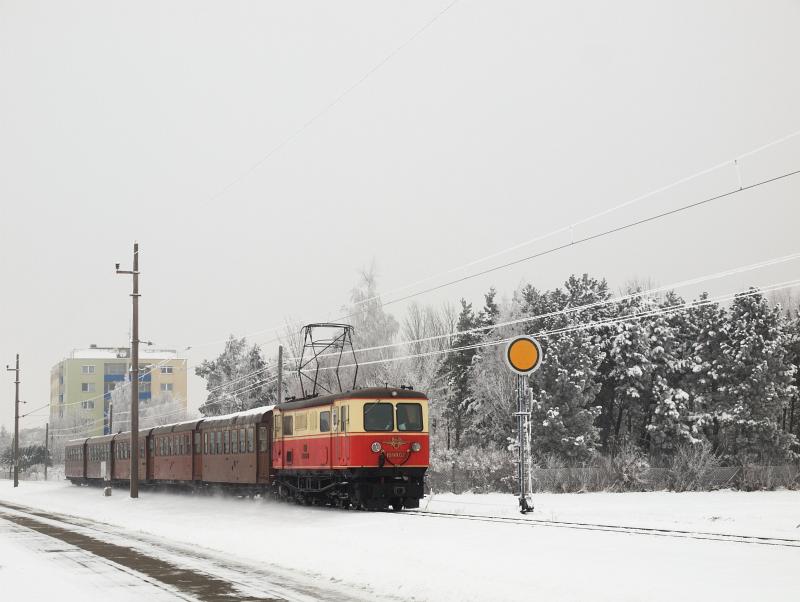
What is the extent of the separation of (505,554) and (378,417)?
13.1 m

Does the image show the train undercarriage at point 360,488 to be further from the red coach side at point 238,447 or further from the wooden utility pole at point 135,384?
the wooden utility pole at point 135,384

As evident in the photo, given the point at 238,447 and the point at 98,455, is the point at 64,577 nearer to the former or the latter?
the point at 238,447

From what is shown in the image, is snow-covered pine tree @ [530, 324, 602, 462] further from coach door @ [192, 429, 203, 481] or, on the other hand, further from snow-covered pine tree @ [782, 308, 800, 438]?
coach door @ [192, 429, 203, 481]

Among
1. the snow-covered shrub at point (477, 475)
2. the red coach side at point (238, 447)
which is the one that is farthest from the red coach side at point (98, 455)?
the snow-covered shrub at point (477, 475)

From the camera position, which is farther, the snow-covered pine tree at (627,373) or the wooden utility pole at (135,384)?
the snow-covered pine tree at (627,373)

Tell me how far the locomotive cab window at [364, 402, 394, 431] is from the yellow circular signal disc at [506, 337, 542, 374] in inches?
236

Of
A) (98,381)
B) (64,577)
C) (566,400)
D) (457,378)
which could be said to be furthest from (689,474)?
(98,381)

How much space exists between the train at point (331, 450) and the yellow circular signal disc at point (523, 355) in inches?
234

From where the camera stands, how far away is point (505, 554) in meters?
14.7

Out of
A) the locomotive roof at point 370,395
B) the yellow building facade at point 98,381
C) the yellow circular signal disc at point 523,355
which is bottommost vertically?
the locomotive roof at point 370,395

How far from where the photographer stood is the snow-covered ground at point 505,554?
11406mm

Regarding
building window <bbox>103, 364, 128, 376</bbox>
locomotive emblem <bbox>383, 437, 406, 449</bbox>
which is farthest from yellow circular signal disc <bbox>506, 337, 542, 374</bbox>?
building window <bbox>103, 364, 128, 376</bbox>

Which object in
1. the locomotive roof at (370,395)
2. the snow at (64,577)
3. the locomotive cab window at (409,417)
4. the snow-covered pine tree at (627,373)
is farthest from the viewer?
the snow-covered pine tree at (627,373)

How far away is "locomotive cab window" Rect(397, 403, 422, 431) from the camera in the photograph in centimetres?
2810
